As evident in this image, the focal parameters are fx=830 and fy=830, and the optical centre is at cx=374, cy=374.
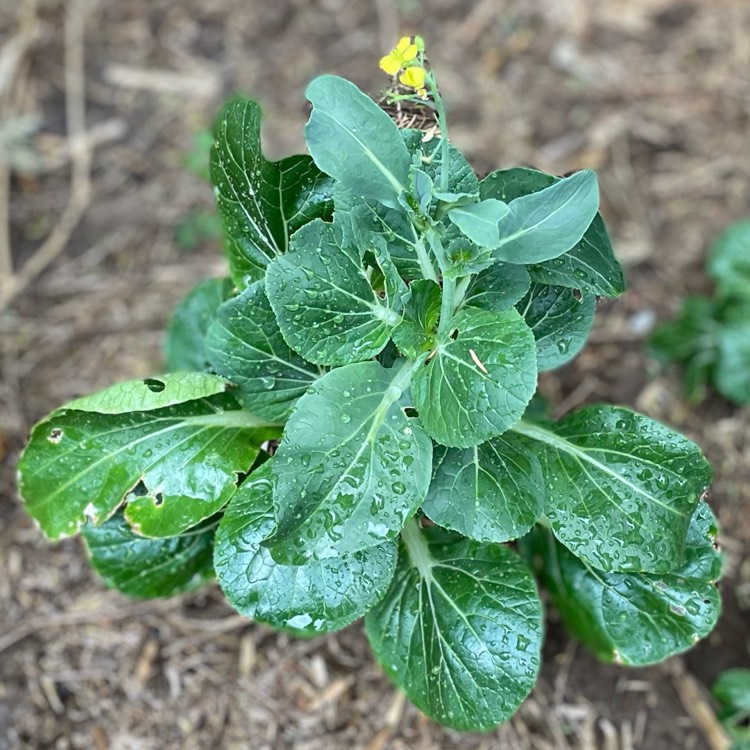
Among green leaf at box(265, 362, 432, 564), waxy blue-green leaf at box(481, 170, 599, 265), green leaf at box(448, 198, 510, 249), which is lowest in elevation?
green leaf at box(265, 362, 432, 564)

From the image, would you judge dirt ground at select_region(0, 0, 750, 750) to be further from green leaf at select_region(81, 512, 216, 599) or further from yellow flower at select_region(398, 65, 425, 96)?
yellow flower at select_region(398, 65, 425, 96)

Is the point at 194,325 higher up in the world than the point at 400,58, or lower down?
lower down

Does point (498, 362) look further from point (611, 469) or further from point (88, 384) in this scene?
point (88, 384)

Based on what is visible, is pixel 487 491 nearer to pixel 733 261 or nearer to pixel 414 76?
pixel 414 76

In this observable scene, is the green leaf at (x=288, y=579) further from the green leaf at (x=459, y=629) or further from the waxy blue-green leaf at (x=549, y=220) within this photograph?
the waxy blue-green leaf at (x=549, y=220)

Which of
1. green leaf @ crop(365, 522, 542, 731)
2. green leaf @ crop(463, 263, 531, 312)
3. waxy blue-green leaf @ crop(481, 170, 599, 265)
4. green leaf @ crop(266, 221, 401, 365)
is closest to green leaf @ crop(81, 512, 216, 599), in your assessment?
green leaf @ crop(365, 522, 542, 731)

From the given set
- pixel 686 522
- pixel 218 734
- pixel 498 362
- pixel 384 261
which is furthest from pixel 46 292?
pixel 686 522

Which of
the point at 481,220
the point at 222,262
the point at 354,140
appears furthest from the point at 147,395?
the point at 222,262
